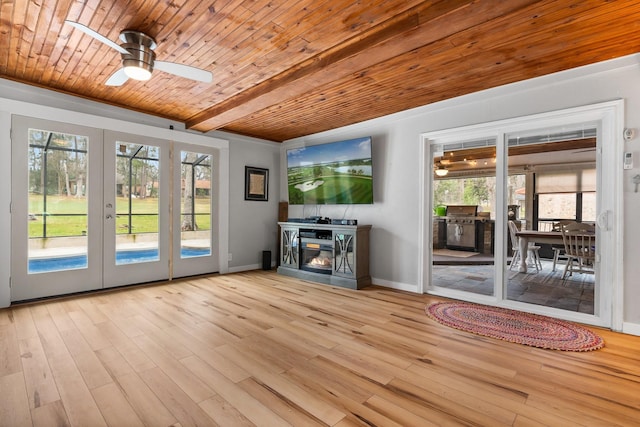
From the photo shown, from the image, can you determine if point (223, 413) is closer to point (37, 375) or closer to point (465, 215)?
point (37, 375)

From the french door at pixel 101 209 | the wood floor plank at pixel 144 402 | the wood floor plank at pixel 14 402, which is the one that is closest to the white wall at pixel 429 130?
the french door at pixel 101 209

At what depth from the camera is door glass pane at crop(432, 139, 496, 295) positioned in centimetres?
417

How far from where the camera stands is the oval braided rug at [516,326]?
2.57 meters

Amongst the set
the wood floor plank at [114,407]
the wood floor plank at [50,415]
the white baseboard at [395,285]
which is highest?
the white baseboard at [395,285]

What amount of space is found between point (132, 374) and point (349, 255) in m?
3.02

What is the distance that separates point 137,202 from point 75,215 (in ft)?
2.38

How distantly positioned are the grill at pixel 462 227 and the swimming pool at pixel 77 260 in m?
5.66

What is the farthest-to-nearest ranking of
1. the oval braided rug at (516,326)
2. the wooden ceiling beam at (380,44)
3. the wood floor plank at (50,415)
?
1. the oval braided rug at (516,326)
2. the wooden ceiling beam at (380,44)
3. the wood floor plank at (50,415)

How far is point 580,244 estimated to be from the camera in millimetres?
3869

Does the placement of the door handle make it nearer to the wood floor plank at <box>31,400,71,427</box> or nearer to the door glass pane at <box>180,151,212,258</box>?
the wood floor plank at <box>31,400,71,427</box>

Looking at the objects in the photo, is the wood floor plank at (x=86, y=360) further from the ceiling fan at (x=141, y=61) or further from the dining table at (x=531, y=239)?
the dining table at (x=531, y=239)

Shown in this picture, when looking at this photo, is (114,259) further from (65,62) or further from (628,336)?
(628,336)

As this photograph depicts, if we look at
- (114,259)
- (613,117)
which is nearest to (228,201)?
(114,259)

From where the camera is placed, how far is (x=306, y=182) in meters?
5.44
